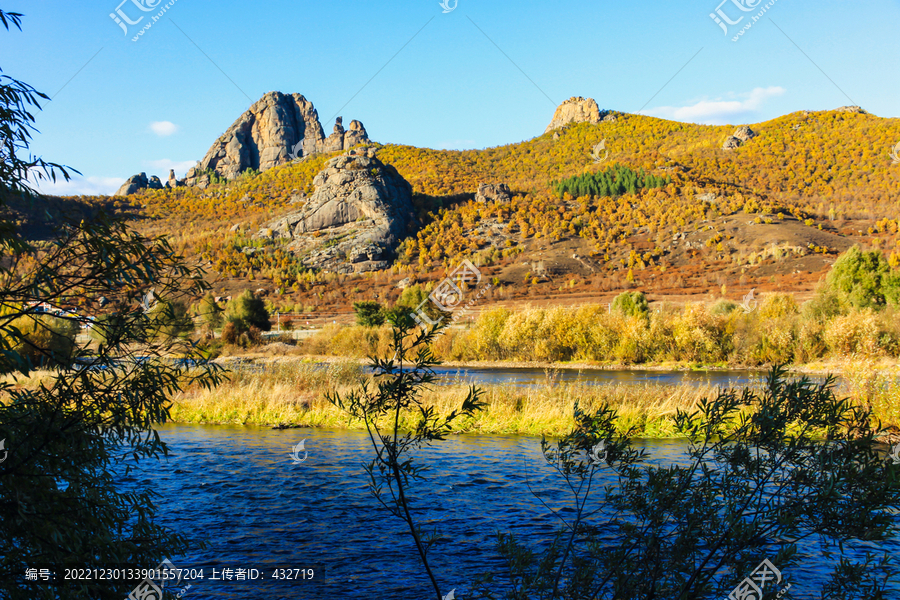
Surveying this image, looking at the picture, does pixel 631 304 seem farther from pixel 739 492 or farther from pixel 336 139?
pixel 336 139

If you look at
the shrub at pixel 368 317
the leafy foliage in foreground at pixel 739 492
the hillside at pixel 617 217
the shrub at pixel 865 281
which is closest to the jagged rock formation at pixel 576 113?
the hillside at pixel 617 217

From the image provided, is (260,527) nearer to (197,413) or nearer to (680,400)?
(197,413)

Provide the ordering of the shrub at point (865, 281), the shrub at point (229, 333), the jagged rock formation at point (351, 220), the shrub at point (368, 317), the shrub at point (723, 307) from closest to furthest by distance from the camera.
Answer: the shrub at point (865, 281)
the shrub at point (723, 307)
the shrub at point (229, 333)
the shrub at point (368, 317)
the jagged rock formation at point (351, 220)

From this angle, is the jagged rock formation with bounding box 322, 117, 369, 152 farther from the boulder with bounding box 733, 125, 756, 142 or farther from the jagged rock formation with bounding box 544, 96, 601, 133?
the boulder with bounding box 733, 125, 756, 142

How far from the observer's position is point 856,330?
24.4m

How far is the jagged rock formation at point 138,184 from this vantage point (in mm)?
128375

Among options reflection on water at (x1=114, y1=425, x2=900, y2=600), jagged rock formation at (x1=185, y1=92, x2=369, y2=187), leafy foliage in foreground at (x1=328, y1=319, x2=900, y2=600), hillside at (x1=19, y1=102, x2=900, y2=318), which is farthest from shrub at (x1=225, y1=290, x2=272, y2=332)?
jagged rock formation at (x1=185, y1=92, x2=369, y2=187)

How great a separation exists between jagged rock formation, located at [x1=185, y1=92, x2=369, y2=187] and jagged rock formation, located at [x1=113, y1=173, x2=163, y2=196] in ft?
24.2

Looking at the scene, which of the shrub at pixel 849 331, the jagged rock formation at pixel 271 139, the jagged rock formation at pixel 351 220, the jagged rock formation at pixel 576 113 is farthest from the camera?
the jagged rock formation at pixel 271 139

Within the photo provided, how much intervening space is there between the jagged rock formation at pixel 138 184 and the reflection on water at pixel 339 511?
5263 inches

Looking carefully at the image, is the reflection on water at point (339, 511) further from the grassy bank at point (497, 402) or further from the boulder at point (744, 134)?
the boulder at point (744, 134)

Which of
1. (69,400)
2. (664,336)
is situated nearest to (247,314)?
(664,336)

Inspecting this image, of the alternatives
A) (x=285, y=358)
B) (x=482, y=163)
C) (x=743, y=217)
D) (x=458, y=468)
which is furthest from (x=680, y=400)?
(x=482, y=163)

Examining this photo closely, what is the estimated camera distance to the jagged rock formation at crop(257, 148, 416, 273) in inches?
3713
